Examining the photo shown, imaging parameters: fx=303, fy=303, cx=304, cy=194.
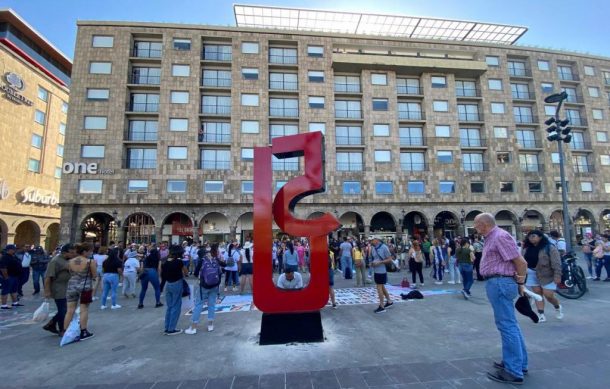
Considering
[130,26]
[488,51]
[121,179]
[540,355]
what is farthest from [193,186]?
[488,51]

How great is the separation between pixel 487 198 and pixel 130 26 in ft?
120

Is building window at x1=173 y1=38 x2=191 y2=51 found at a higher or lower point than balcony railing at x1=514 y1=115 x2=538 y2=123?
higher

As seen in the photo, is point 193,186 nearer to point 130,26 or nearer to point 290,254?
point 130,26

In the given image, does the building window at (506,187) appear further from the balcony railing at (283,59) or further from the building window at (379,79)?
the balcony railing at (283,59)

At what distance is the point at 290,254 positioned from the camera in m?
9.17

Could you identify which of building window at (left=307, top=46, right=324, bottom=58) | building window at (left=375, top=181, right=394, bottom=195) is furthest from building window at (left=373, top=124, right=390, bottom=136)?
building window at (left=307, top=46, right=324, bottom=58)

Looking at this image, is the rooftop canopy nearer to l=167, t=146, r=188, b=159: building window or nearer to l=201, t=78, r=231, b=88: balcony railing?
l=201, t=78, r=231, b=88: balcony railing

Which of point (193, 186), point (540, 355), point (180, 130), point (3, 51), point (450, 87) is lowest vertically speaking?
point (540, 355)

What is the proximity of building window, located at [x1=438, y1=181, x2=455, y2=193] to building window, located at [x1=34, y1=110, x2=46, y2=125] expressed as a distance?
4057 centimetres

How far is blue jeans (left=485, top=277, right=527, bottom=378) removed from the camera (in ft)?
11.5

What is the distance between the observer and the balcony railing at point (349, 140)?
28359mm

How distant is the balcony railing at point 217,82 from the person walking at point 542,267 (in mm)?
27201

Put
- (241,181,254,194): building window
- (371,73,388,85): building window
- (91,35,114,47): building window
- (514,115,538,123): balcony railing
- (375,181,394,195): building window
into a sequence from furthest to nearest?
(514,115,538,123): balcony railing → (371,73,388,85): building window → (375,181,394,195): building window → (91,35,114,47): building window → (241,181,254,194): building window

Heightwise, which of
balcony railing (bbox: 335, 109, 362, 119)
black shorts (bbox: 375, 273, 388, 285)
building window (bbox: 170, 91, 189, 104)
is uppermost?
building window (bbox: 170, 91, 189, 104)
